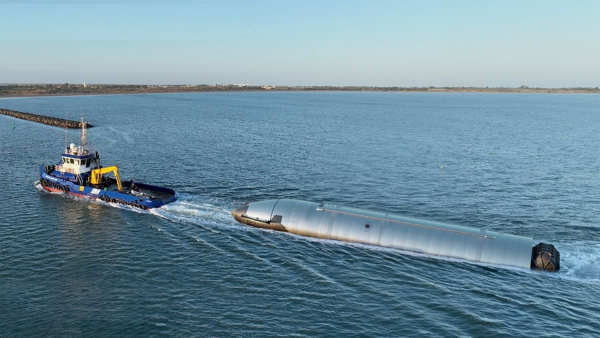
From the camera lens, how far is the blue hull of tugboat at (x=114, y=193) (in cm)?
6225

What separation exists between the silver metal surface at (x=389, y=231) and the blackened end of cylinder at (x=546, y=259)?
69cm

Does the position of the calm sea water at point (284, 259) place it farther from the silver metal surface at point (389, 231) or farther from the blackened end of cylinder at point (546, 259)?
the silver metal surface at point (389, 231)

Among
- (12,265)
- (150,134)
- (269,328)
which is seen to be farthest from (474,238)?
(150,134)

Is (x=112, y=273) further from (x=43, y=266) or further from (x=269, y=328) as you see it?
(x=269, y=328)

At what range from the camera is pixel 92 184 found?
69750 millimetres

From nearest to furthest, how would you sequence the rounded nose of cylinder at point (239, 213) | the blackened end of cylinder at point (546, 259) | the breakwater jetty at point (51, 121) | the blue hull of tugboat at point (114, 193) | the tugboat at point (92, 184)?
the blackened end of cylinder at point (546, 259), the rounded nose of cylinder at point (239, 213), the blue hull of tugboat at point (114, 193), the tugboat at point (92, 184), the breakwater jetty at point (51, 121)

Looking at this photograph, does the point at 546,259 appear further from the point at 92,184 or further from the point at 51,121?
the point at 51,121

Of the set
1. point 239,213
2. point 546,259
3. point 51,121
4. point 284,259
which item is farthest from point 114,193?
point 51,121

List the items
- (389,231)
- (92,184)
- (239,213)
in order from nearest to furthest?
(389,231) < (239,213) < (92,184)

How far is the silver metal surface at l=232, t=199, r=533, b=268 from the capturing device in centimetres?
4722

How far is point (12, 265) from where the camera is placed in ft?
143

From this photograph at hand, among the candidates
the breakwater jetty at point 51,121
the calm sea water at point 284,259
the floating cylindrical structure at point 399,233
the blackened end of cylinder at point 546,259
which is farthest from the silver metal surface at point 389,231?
the breakwater jetty at point 51,121

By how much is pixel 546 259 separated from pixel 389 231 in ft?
53.4

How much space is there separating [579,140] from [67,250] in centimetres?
14765
